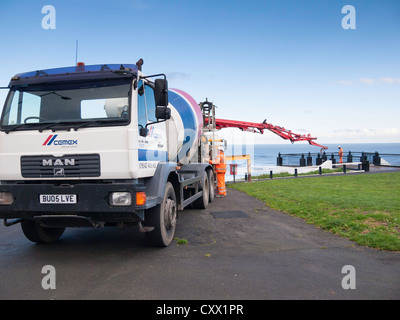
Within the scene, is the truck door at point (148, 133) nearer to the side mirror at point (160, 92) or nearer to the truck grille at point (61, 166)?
the side mirror at point (160, 92)

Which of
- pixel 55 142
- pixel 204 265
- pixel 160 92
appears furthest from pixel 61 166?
pixel 204 265

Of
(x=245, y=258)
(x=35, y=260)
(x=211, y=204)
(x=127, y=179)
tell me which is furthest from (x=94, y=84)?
(x=211, y=204)

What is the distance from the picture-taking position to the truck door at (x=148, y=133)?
16.6 ft

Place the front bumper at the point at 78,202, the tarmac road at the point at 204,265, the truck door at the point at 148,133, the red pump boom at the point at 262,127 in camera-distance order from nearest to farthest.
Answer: the tarmac road at the point at 204,265 → the front bumper at the point at 78,202 → the truck door at the point at 148,133 → the red pump boom at the point at 262,127

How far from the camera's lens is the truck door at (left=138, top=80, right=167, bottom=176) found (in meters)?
5.07

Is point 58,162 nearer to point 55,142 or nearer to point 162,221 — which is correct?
point 55,142

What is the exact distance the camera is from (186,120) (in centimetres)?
867

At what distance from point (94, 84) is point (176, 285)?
327 cm

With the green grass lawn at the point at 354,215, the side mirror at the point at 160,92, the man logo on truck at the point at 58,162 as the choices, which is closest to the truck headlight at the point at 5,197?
the man logo on truck at the point at 58,162

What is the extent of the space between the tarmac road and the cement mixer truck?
0.69 m

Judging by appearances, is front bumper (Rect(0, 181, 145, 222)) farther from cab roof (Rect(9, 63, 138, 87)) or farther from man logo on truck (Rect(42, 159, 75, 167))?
cab roof (Rect(9, 63, 138, 87))

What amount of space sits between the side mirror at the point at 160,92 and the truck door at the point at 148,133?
0.94 ft

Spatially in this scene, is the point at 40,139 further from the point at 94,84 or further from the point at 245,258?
the point at 245,258

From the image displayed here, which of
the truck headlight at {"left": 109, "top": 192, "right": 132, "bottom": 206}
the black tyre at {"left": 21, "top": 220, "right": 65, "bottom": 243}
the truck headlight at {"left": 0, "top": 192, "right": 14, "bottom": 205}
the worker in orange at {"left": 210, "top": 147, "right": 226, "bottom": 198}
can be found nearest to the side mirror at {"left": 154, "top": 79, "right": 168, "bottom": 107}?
the truck headlight at {"left": 109, "top": 192, "right": 132, "bottom": 206}
